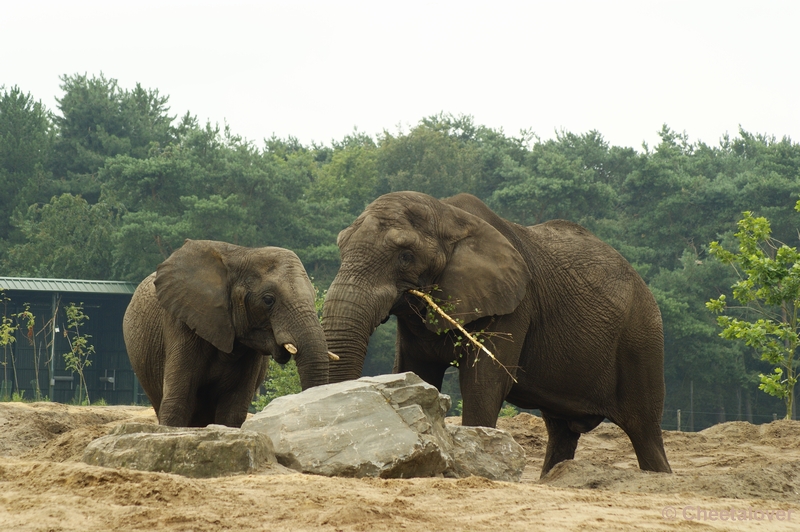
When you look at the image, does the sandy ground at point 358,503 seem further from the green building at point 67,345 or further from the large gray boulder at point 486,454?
the green building at point 67,345

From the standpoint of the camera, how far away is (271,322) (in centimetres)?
1007

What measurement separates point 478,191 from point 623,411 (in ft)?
143

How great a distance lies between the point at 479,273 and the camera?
1020cm

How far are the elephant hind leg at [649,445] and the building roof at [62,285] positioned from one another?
22.3m

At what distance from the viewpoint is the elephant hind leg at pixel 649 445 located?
38.0 feet

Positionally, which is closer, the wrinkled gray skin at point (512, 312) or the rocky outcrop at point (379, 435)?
the rocky outcrop at point (379, 435)

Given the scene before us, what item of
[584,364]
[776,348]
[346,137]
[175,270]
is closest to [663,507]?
[584,364]

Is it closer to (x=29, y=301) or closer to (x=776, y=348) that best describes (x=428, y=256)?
(x=776, y=348)

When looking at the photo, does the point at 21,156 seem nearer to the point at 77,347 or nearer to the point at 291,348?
the point at 77,347

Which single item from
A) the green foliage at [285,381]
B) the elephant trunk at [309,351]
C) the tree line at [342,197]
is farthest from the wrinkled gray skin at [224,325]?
the tree line at [342,197]

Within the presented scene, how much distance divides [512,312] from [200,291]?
9.73 ft

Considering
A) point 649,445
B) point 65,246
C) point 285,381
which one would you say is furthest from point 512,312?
point 65,246

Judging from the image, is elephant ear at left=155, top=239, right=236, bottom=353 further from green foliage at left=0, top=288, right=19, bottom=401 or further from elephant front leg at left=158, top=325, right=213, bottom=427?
green foliage at left=0, top=288, right=19, bottom=401

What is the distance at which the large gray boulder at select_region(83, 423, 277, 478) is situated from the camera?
24.2 feet
